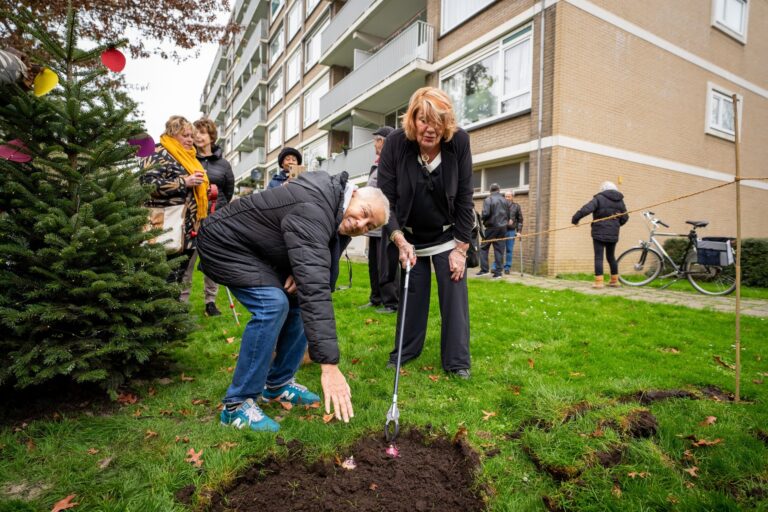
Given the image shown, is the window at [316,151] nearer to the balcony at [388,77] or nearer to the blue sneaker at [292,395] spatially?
the balcony at [388,77]

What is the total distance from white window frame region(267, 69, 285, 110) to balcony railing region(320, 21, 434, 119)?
37.1 feet

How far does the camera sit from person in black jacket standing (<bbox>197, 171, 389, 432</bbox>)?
85.6 inches

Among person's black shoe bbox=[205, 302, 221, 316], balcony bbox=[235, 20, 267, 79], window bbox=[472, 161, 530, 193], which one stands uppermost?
balcony bbox=[235, 20, 267, 79]


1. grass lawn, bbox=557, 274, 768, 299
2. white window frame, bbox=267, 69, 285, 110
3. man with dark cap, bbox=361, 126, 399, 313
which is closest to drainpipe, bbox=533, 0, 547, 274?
grass lawn, bbox=557, 274, 768, 299

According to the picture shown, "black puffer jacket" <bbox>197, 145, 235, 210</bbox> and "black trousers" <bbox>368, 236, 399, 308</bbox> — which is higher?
"black puffer jacket" <bbox>197, 145, 235, 210</bbox>

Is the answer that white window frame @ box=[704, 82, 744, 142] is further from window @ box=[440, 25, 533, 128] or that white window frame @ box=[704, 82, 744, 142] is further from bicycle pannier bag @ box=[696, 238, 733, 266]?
bicycle pannier bag @ box=[696, 238, 733, 266]

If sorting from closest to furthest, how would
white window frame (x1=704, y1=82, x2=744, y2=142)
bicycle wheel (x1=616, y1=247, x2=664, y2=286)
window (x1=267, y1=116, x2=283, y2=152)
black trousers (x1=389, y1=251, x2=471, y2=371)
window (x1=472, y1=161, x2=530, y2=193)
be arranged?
black trousers (x1=389, y1=251, x2=471, y2=371) → bicycle wheel (x1=616, y1=247, x2=664, y2=286) → window (x1=472, y1=161, x2=530, y2=193) → white window frame (x1=704, y1=82, x2=744, y2=142) → window (x1=267, y1=116, x2=283, y2=152)

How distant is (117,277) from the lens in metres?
2.68

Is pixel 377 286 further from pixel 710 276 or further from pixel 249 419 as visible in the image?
pixel 710 276

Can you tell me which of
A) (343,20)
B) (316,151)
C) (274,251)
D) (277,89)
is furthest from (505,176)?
(277,89)

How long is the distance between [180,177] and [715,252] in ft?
26.6

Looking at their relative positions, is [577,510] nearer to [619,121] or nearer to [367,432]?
[367,432]

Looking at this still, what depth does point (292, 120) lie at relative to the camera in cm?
2591

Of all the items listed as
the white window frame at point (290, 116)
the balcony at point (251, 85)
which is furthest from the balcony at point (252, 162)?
the white window frame at point (290, 116)
